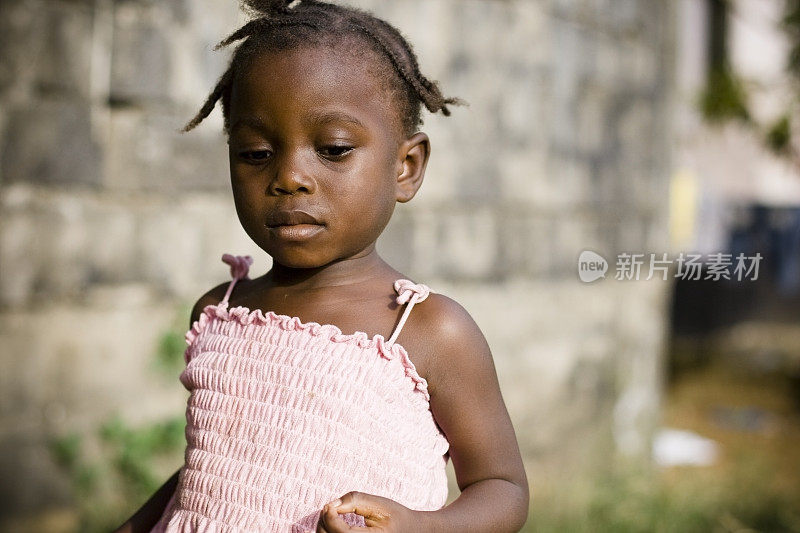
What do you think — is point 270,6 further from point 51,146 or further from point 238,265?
point 51,146

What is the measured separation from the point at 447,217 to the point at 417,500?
310 centimetres

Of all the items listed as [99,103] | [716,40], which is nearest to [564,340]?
[99,103]

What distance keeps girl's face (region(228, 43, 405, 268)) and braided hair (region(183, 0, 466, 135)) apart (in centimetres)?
3

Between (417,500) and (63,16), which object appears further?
(63,16)

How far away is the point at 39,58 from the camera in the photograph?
134 inches

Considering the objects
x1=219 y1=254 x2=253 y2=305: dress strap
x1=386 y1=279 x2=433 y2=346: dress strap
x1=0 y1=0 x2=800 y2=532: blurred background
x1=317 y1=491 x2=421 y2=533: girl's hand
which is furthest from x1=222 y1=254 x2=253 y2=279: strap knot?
x1=0 y1=0 x2=800 y2=532: blurred background

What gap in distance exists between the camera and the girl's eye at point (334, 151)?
1.51 metres

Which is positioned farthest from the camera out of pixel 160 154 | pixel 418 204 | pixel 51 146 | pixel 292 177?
pixel 418 204

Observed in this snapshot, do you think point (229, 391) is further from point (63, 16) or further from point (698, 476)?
point (698, 476)

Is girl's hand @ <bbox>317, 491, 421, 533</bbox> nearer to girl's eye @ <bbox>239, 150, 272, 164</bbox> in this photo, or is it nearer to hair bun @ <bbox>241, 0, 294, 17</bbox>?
girl's eye @ <bbox>239, 150, 272, 164</bbox>

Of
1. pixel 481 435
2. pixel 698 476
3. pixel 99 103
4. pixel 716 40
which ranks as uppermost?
pixel 716 40

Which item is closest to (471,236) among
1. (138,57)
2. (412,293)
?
(138,57)

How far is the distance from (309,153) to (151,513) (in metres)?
0.75

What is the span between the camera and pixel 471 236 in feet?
15.5
